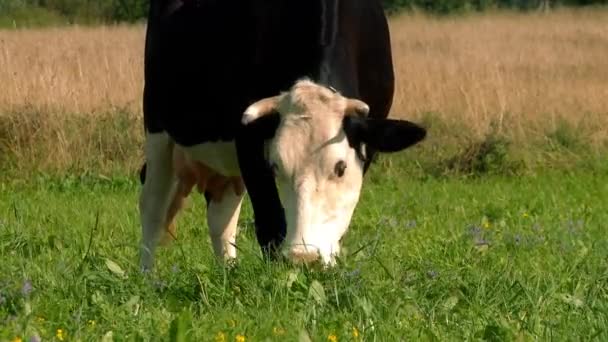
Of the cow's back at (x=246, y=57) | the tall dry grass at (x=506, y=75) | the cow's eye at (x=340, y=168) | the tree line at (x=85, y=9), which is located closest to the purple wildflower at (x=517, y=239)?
the cow's back at (x=246, y=57)

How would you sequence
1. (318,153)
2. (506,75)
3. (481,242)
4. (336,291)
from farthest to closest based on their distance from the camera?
(506,75) → (481,242) → (318,153) → (336,291)

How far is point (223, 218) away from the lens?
298 inches

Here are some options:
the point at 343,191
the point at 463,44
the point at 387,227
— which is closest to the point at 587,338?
the point at 343,191

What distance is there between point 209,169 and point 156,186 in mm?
493

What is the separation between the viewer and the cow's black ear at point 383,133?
5613 mm

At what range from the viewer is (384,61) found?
6750mm

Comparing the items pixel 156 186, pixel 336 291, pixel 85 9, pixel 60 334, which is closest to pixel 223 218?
pixel 156 186

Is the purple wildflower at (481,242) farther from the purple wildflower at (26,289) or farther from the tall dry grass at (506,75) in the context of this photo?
the tall dry grass at (506,75)

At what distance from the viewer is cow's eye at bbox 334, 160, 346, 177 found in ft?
18.0

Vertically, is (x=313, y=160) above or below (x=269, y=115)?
below

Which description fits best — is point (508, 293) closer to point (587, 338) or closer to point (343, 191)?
point (587, 338)

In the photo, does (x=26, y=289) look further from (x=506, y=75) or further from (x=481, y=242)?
(x=506, y=75)

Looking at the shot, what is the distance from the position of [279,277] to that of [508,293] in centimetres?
80

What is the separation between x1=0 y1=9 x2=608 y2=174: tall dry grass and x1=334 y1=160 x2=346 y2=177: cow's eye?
6.58 metres
